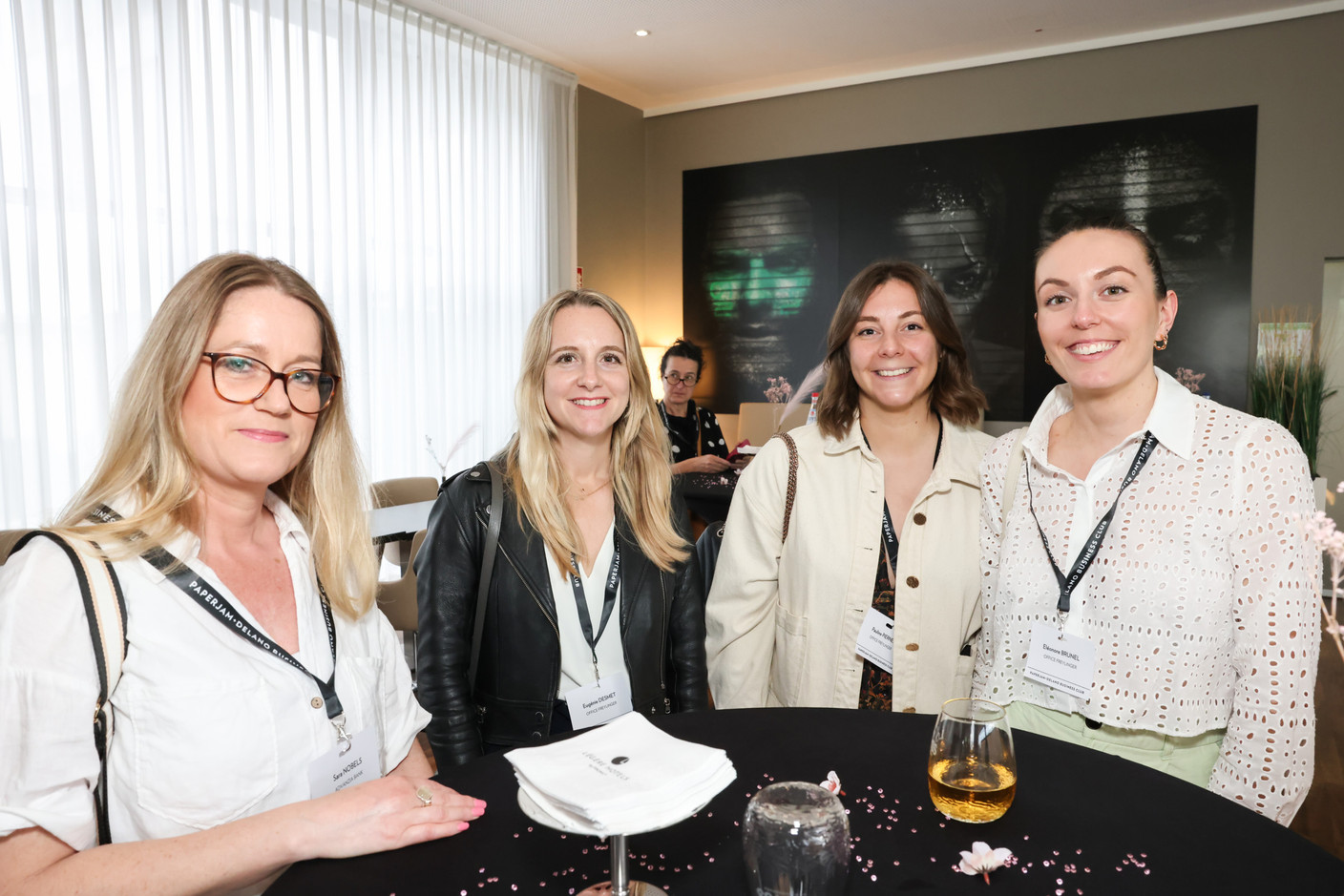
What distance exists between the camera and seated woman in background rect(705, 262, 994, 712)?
81.0 inches

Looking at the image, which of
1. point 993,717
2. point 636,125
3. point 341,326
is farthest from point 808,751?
point 636,125

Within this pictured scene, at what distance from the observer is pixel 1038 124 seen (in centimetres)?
692

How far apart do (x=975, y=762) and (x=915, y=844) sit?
0.13 m

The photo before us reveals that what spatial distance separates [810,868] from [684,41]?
6.82 metres

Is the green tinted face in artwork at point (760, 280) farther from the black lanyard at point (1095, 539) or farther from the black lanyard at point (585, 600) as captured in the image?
the black lanyard at point (1095, 539)

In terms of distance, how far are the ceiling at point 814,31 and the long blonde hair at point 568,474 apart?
4606 millimetres

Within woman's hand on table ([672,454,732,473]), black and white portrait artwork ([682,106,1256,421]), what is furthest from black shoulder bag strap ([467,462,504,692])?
black and white portrait artwork ([682,106,1256,421])

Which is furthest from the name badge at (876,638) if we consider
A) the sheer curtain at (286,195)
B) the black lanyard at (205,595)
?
the sheer curtain at (286,195)

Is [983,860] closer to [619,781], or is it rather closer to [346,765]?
[619,781]

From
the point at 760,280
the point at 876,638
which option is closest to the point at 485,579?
the point at 876,638

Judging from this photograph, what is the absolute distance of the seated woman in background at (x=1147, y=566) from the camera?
149 cm

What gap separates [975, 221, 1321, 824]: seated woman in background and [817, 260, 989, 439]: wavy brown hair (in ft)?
1.24

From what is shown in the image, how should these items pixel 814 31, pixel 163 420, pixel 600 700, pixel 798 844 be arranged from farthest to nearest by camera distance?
pixel 814 31 < pixel 600 700 < pixel 163 420 < pixel 798 844

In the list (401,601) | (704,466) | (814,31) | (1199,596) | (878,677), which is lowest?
(401,601)
